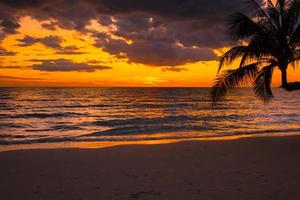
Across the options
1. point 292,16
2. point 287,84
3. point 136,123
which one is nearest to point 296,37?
point 292,16

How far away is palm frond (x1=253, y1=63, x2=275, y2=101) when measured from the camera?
427 inches

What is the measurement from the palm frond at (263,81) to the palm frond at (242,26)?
1.46 meters

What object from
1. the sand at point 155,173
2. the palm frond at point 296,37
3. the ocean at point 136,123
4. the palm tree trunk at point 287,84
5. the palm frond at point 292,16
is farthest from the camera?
the ocean at point 136,123

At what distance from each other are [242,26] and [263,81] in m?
2.23

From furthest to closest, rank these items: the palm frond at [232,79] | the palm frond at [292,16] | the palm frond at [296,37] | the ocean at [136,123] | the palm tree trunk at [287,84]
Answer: the ocean at [136,123]
the palm frond at [232,79]
the palm frond at [292,16]
the palm frond at [296,37]
the palm tree trunk at [287,84]

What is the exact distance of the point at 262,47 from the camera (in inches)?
407

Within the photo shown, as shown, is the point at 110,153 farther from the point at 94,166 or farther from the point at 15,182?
the point at 15,182

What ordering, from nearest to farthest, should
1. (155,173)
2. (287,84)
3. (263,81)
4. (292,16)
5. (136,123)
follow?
(155,173) → (287,84) → (292,16) → (263,81) → (136,123)

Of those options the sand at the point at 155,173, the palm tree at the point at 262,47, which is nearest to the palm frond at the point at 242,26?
the palm tree at the point at 262,47

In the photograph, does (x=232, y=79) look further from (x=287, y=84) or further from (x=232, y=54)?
(x=287, y=84)

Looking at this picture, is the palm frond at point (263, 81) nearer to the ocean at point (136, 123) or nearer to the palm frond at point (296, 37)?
the palm frond at point (296, 37)

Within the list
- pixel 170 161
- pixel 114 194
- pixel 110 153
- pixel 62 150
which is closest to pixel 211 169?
pixel 170 161

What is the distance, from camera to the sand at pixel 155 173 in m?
6.05

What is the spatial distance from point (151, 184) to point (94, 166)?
2.38 meters
